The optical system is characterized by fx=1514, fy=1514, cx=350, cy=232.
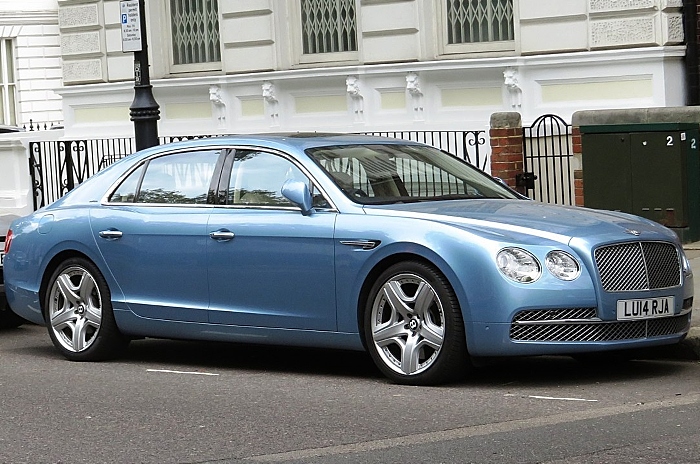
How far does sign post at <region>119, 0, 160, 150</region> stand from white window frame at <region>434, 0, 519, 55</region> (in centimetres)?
602

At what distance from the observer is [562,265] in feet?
27.3

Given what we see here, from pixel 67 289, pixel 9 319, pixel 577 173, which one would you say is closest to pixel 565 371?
pixel 67 289

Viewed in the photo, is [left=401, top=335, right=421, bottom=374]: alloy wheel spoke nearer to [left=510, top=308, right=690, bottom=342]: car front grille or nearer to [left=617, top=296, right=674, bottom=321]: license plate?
[left=510, top=308, right=690, bottom=342]: car front grille

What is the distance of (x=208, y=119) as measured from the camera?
22359 millimetres

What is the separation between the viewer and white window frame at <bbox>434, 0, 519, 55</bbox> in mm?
18969

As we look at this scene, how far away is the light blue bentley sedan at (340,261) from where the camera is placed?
8320mm

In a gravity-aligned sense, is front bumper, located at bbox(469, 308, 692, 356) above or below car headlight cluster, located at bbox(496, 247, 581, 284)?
below

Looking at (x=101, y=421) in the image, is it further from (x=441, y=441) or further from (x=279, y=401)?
(x=441, y=441)

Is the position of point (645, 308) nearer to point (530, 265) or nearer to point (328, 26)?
point (530, 265)

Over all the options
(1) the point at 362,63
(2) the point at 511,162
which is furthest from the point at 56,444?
(1) the point at 362,63

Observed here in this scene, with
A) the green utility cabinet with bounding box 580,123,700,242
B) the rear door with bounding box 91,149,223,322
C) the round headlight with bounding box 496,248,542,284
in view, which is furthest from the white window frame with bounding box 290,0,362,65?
the round headlight with bounding box 496,248,542,284

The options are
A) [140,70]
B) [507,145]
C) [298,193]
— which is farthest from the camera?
[507,145]

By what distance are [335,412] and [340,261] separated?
1.27m

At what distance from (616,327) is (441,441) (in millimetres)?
1809
